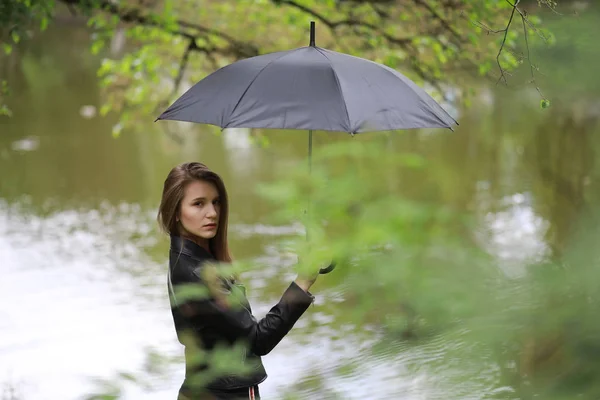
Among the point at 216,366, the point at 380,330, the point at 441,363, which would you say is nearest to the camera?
the point at 441,363

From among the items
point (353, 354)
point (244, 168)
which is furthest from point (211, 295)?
point (244, 168)

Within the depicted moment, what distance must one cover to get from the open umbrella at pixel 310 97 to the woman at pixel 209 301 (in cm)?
21

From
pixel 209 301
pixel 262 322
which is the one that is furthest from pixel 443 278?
pixel 262 322

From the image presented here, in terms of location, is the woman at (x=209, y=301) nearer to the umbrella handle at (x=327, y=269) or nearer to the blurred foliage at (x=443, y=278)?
the umbrella handle at (x=327, y=269)

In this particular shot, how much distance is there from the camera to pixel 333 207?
108 centimetres

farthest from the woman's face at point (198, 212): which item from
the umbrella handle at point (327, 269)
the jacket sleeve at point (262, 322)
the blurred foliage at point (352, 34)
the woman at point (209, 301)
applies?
the blurred foliage at point (352, 34)

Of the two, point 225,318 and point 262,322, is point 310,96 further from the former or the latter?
point 225,318

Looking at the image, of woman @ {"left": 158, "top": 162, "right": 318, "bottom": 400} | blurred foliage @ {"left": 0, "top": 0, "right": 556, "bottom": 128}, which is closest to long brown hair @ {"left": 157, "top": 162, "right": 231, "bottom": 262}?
woman @ {"left": 158, "top": 162, "right": 318, "bottom": 400}

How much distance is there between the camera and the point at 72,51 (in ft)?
92.1

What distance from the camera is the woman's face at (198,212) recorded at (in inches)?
88.4

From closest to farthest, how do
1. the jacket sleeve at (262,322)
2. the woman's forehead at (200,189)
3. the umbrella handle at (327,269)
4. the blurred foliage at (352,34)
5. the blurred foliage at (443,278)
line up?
1. the blurred foliage at (443,278)
2. the umbrella handle at (327,269)
3. the jacket sleeve at (262,322)
4. the woman's forehead at (200,189)
5. the blurred foliage at (352,34)

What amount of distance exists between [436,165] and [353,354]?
0.30 m

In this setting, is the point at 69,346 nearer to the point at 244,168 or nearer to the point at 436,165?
the point at 436,165

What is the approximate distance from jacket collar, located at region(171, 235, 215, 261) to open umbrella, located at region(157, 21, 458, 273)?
32cm
